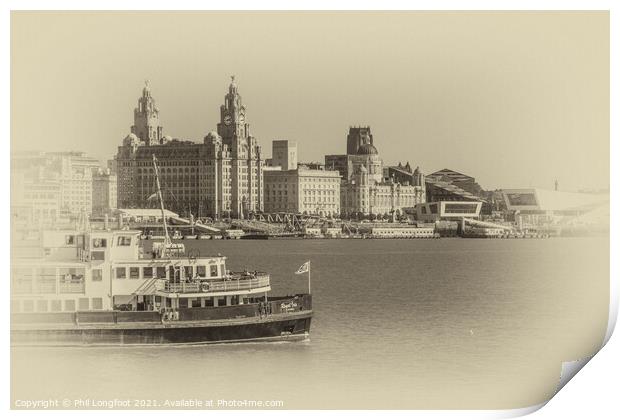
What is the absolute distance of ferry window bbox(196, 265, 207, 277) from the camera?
32.1 feet

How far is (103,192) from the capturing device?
35.5ft

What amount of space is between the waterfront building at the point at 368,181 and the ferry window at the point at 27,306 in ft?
8.60

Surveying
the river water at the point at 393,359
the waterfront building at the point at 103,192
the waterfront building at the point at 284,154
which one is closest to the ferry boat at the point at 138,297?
the river water at the point at 393,359

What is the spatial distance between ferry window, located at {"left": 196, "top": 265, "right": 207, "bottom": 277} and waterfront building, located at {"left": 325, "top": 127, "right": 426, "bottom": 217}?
148cm

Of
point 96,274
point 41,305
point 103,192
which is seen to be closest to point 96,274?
point 96,274

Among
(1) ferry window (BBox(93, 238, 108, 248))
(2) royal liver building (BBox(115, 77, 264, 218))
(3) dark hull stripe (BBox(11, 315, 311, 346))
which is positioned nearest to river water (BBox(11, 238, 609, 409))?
(3) dark hull stripe (BBox(11, 315, 311, 346))

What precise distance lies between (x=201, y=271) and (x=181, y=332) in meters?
0.46

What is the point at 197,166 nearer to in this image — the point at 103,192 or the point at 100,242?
the point at 103,192

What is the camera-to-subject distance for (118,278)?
955cm

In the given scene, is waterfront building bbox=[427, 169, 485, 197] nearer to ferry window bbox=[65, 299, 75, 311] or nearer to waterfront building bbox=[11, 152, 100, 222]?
waterfront building bbox=[11, 152, 100, 222]

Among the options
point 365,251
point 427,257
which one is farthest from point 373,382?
point 365,251
